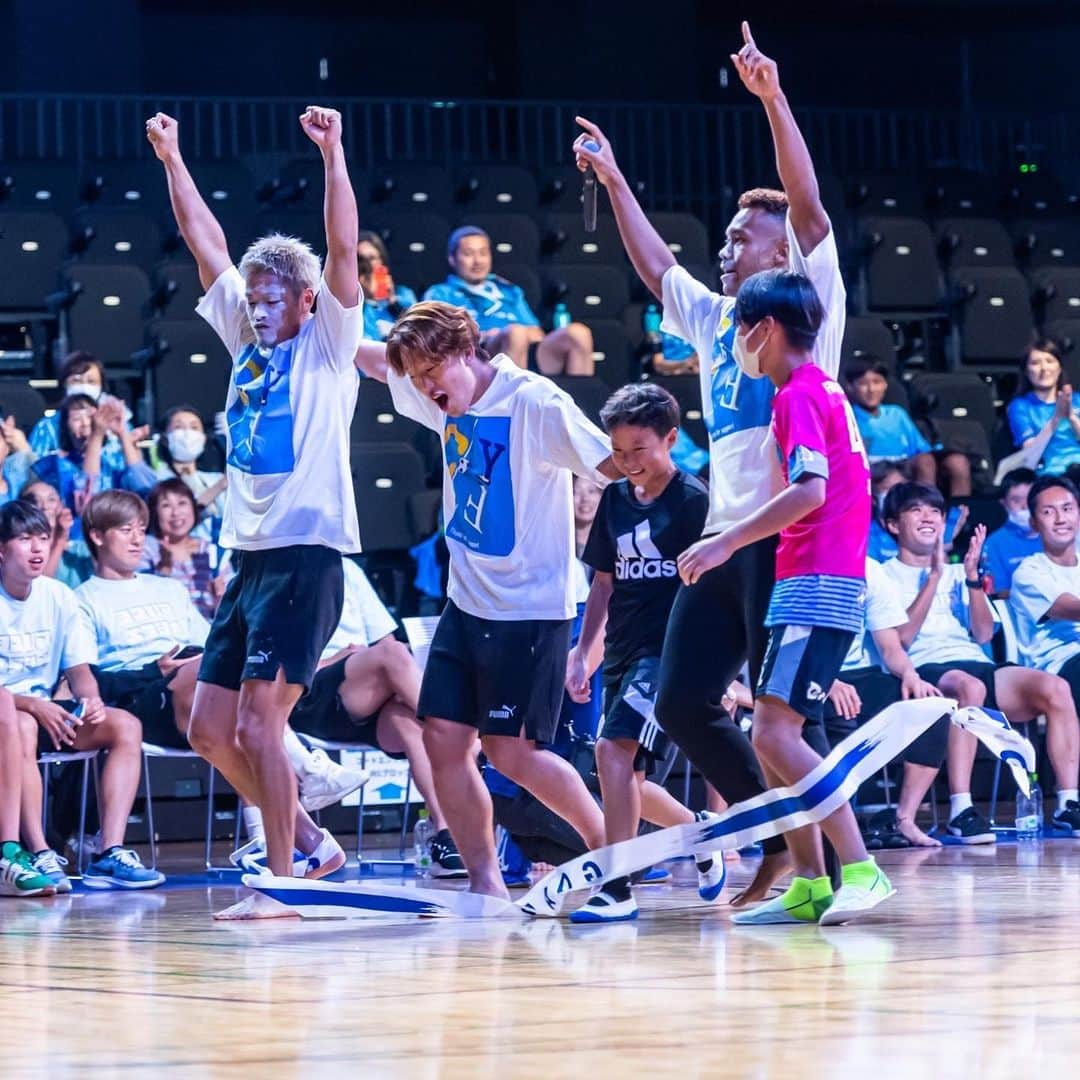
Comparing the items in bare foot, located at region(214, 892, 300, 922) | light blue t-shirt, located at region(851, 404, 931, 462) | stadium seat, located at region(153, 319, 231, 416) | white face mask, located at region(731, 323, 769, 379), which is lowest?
bare foot, located at region(214, 892, 300, 922)

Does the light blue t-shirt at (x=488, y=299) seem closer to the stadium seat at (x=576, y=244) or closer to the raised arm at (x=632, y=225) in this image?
the stadium seat at (x=576, y=244)

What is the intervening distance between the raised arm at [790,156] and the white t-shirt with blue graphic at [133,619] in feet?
11.7

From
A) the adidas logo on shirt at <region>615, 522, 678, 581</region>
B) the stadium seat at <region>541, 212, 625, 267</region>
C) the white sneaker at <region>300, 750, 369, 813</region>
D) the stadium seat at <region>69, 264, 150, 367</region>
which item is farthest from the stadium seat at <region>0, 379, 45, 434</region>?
the adidas logo on shirt at <region>615, 522, 678, 581</region>

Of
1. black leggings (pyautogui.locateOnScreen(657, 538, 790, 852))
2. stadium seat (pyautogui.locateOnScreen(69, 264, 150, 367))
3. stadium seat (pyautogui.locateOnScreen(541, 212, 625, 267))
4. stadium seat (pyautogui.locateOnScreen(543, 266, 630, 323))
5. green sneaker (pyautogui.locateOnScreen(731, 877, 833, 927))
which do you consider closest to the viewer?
green sneaker (pyautogui.locateOnScreen(731, 877, 833, 927))

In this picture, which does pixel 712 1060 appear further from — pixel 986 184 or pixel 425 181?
pixel 986 184

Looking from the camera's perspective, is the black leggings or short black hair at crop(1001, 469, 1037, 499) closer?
the black leggings

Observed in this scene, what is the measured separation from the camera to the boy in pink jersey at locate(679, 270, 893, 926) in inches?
176

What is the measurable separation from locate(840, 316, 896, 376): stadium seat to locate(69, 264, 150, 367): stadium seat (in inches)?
157

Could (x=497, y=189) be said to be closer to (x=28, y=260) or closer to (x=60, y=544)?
(x=28, y=260)

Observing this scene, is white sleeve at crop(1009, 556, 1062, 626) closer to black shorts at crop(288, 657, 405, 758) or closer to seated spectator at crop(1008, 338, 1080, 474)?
seated spectator at crop(1008, 338, 1080, 474)

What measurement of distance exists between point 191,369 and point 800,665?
616 centimetres

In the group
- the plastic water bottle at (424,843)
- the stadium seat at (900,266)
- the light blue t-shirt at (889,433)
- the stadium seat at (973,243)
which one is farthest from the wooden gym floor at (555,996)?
the stadium seat at (973,243)

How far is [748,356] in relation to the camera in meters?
4.79

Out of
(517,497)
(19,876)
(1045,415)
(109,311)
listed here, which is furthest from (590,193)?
(1045,415)
